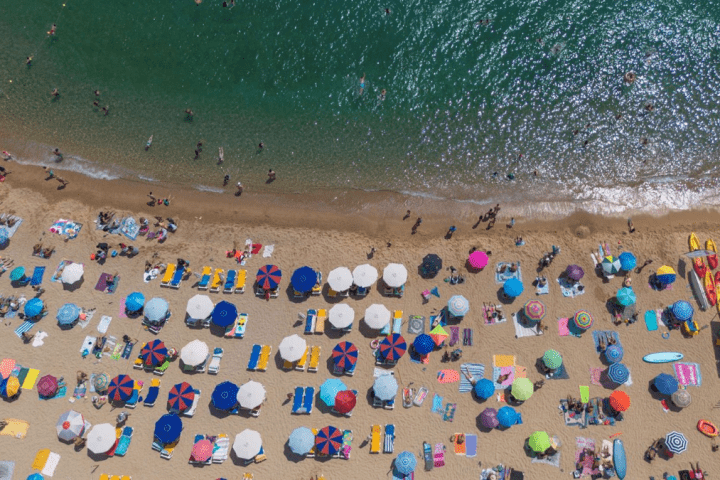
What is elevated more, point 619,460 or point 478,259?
point 478,259

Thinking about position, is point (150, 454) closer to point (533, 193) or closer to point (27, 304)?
point (27, 304)

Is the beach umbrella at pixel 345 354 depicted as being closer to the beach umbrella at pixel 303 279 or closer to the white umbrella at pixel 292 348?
the white umbrella at pixel 292 348

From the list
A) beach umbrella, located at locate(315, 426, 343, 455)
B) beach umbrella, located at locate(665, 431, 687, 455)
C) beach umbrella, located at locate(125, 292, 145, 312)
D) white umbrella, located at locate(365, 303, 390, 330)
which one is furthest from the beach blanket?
beach umbrella, located at locate(125, 292, 145, 312)

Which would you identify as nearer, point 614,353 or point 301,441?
point 301,441

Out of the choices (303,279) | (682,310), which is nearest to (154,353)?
(303,279)

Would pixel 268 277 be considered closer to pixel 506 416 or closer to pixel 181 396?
pixel 181 396

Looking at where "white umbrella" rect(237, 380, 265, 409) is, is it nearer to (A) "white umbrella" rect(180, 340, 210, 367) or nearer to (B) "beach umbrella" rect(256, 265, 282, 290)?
(A) "white umbrella" rect(180, 340, 210, 367)

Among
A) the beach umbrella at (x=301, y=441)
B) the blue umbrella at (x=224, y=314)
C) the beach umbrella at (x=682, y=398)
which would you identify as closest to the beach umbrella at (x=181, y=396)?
the blue umbrella at (x=224, y=314)

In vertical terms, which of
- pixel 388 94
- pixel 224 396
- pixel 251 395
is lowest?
pixel 224 396
